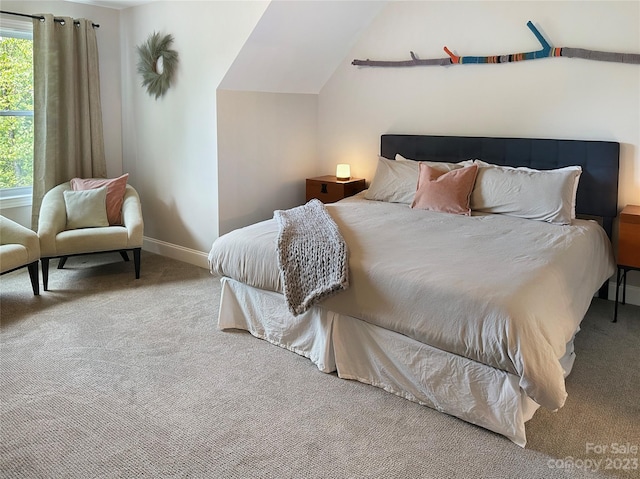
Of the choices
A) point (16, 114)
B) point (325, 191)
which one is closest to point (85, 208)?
point (16, 114)

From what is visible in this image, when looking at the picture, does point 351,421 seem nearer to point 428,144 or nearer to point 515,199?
→ point 515,199

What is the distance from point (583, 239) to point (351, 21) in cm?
266

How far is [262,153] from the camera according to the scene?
15.3ft

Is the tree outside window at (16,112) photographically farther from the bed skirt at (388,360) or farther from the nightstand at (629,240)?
the nightstand at (629,240)

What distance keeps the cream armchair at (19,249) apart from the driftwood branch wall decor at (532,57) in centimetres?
313

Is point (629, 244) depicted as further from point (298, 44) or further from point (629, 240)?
point (298, 44)

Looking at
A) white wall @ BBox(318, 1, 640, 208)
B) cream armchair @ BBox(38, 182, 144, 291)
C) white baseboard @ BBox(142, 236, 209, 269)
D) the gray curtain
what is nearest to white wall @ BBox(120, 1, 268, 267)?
white baseboard @ BBox(142, 236, 209, 269)

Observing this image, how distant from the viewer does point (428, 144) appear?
437 cm

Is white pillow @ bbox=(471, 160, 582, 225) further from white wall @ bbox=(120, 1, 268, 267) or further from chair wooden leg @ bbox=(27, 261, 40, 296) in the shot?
chair wooden leg @ bbox=(27, 261, 40, 296)

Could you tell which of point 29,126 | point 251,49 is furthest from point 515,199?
point 29,126

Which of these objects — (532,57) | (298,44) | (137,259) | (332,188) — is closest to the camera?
(532,57)

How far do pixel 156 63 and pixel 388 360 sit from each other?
350 centimetres

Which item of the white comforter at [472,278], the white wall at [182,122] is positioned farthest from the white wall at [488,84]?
the white wall at [182,122]

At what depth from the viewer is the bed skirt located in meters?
2.20
